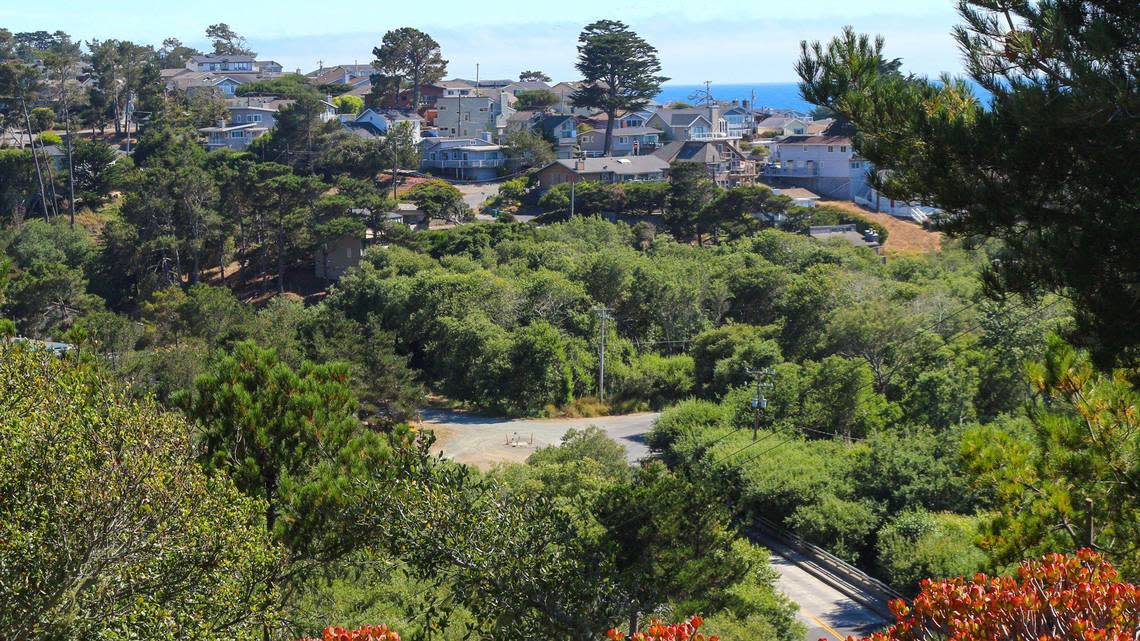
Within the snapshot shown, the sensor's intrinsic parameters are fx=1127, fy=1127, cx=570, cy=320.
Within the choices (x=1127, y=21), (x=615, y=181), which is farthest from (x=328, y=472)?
(x=615, y=181)

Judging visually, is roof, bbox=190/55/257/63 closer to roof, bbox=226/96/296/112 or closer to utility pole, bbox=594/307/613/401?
roof, bbox=226/96/296/112

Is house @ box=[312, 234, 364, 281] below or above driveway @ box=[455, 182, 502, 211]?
below

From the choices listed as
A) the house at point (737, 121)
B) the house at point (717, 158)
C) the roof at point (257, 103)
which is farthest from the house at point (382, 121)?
the house at point (737, 121)

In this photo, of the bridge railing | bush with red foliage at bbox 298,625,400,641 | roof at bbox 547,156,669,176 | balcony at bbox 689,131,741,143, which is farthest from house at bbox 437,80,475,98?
bush with red foliage at bbox 298,625,400,641

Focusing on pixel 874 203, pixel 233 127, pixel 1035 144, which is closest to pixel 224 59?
pixel 233 127

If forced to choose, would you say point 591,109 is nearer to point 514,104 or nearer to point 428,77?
point 514,104
